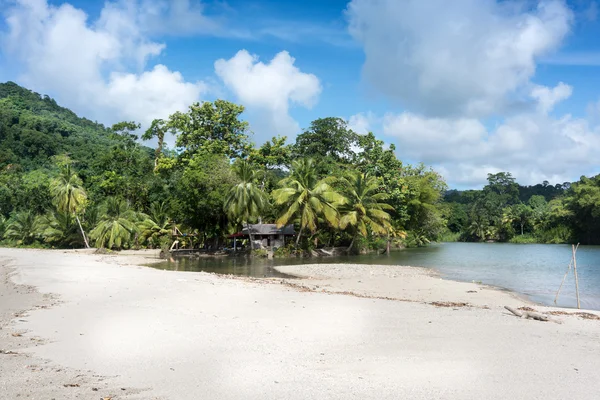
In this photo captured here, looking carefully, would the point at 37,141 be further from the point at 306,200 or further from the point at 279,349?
the point at 279,349

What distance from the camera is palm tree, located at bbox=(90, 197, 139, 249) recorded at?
1457 inches

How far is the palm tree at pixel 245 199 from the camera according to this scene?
3369 cm

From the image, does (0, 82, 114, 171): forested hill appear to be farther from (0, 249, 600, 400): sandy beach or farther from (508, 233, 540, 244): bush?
(508, 233, 540, 244): bush

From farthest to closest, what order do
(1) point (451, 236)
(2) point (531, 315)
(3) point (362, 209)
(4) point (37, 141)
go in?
(1) point (451, 236)
(4) point (37, 141)
(3) point (362, 209)
(2) point (531, 315)

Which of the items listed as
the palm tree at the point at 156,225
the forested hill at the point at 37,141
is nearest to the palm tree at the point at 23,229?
the palm tree at the point at 156,225

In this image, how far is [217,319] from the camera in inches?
344

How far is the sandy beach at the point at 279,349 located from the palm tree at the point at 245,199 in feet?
71.7

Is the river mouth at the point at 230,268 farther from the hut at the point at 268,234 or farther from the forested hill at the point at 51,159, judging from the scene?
the forested hill at the point at 51,159

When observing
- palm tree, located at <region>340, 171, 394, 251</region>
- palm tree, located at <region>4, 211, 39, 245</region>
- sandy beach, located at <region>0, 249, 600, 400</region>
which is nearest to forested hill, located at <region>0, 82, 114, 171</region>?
palm tree, located at <region>4, 211, 39, 245</region>

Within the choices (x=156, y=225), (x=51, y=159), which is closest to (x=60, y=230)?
(x=156, y=225)

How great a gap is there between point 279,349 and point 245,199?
1078 inches

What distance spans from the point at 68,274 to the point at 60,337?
10722mm

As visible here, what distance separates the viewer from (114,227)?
36906 mm

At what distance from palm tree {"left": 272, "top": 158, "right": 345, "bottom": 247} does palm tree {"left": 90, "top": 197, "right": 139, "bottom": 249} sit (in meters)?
13.3
